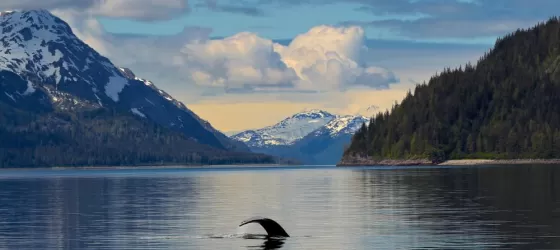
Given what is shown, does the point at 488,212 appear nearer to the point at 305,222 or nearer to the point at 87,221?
the point at 305,222

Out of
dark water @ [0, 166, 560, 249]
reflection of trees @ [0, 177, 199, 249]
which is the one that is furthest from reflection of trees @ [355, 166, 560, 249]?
reflection of trees @ [0, 177, 199, 249]

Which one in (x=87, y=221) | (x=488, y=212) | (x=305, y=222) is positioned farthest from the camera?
(x=488, y=212)

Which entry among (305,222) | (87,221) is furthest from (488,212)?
(87,221)

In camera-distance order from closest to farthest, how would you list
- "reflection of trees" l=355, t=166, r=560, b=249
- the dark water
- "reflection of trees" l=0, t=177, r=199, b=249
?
the dark water → "reflection of trees" l=355, t=166, r=560, b=249 → "reflection of trees" l=0, t=177, r=199, b=249

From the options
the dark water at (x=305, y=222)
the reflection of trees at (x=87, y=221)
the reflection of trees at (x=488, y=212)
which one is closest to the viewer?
the dark water at (x=305, y=222)

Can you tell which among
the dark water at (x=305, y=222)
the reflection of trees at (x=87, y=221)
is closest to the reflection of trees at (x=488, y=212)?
the dark water at (x=305, y=222)

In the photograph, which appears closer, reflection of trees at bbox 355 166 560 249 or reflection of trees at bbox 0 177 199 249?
reflection of trees at bbox 355 166 560 249

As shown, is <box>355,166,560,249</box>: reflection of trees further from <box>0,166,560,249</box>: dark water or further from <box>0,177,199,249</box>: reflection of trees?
<box>0,177,199,249</box>: reflection of trees

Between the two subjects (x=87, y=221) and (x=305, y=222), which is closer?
(x=305, y=222)

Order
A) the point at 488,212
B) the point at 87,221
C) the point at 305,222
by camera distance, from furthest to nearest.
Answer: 1. the point at 488,212
2. the point at 87,221
3. the point at 305,222

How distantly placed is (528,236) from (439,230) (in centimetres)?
883

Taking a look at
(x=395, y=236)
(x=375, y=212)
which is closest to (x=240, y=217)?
(x=375, y=212)

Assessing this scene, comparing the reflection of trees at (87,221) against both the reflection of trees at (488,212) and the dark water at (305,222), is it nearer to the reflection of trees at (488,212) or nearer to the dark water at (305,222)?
the dark water at (305,222)

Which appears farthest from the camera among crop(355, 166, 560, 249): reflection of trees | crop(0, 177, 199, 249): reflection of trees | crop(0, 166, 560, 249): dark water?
crop(0, 177, 199, 249): reflection of trees
